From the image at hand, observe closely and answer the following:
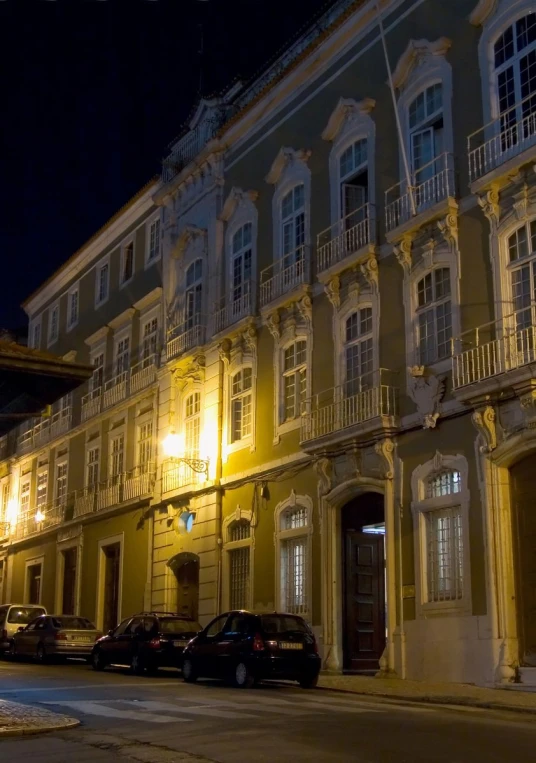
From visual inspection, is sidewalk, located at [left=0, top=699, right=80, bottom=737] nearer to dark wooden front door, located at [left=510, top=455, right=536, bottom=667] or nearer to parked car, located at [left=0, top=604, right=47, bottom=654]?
dark wooden front door, located at [left=510, top=455, right=536, bottom=667]

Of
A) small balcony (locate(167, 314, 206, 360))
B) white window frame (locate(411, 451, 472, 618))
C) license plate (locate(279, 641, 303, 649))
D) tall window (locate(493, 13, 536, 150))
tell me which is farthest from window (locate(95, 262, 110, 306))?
license plate (locate(279, 641, 303, 649))

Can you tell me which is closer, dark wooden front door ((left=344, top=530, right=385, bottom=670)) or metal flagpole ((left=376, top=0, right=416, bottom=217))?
metal flagpole ((left=376, top=0, right=416, bottom=217))

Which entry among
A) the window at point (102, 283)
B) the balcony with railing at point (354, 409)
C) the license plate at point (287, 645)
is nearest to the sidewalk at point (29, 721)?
the license plate at point (287, 645)

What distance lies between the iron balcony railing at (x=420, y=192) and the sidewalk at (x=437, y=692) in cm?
937

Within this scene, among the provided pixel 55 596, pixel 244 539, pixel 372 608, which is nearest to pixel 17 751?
pixel 372 608

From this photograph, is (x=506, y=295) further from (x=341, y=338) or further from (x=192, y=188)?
(x=192, y=188)

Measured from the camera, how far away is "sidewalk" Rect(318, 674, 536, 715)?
15.7m

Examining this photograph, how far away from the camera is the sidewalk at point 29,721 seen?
11672 millimetres

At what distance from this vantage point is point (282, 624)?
62.3ft

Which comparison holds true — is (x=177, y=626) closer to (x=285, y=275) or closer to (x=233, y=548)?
(x=233, y=548)

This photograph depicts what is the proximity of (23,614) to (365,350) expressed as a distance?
14.4 metres

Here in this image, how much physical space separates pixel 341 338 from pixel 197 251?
30.3 feet

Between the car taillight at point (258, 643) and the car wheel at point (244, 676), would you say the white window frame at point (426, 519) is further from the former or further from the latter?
the car wheel at point (244, 676)

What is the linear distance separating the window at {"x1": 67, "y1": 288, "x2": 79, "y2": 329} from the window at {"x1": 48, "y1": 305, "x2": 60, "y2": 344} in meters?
1.36
